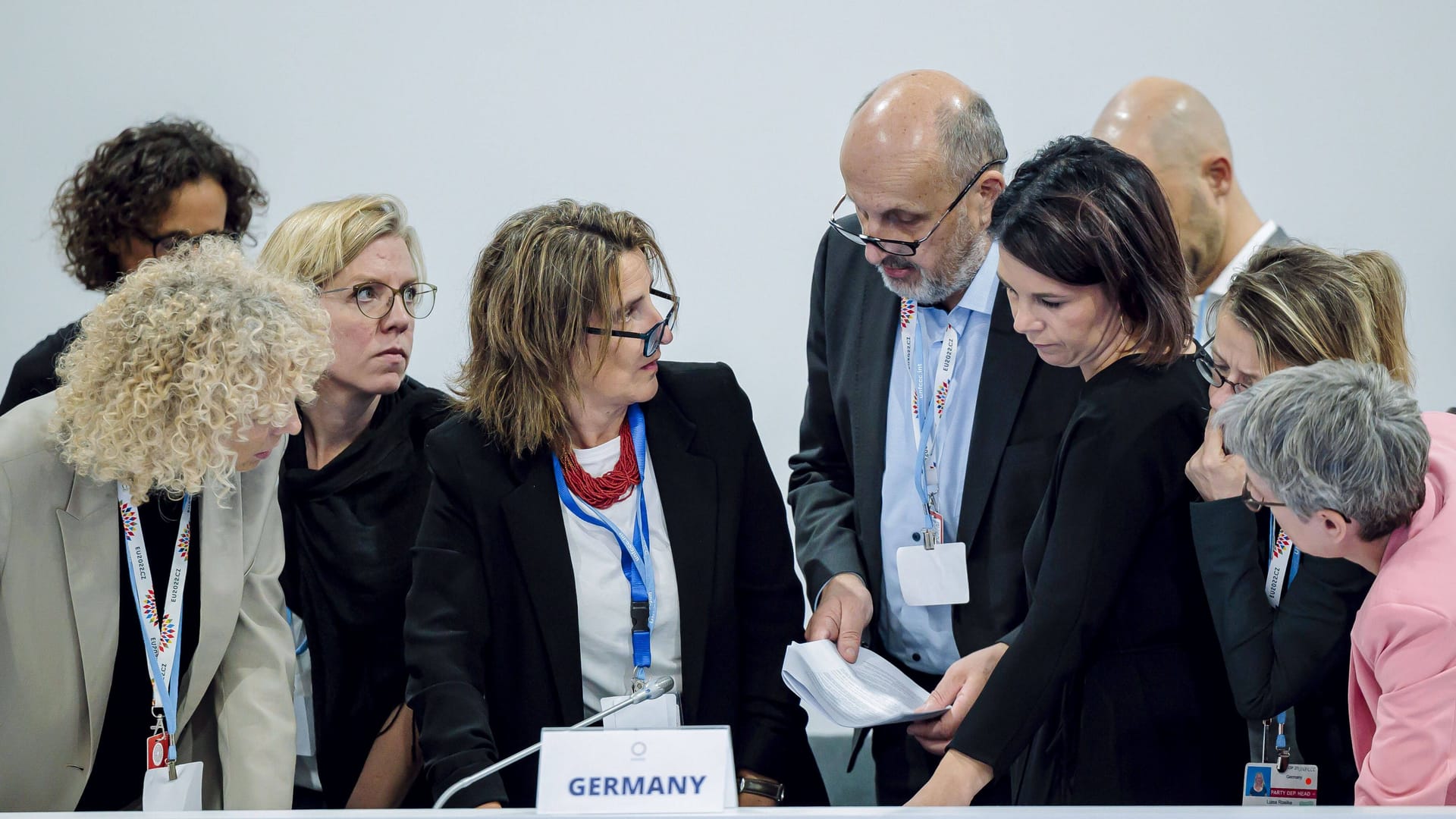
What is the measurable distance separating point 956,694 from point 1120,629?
0.29 metres

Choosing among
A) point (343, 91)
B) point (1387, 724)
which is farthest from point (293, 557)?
point (1387, 724)

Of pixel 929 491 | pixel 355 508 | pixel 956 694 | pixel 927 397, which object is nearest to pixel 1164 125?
pixel 927 397

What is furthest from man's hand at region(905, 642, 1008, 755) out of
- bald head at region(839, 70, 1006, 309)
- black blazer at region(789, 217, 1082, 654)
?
bald head at region(839, 70, 1006, 309)

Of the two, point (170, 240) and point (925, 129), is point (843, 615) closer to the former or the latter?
point (925, 129)

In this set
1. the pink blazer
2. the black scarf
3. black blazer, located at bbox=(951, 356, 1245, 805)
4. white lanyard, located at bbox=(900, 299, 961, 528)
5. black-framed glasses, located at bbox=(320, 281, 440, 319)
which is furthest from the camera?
black-framed glasses, located at bbox=(320, 281, 440, 319)

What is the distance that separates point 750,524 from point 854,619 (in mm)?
243

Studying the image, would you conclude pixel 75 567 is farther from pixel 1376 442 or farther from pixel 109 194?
pixel 1376 442

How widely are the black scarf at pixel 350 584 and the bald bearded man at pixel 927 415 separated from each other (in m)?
0.77

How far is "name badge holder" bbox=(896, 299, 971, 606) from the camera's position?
207 centimetres

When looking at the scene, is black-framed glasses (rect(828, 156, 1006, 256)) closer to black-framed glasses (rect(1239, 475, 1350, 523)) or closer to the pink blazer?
black-framed glasses (rect(1239, 475, 1350, 523))

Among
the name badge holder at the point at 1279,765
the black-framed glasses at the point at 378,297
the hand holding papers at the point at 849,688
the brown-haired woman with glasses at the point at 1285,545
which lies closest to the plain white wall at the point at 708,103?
the black-framed glasses at the point at 378,297

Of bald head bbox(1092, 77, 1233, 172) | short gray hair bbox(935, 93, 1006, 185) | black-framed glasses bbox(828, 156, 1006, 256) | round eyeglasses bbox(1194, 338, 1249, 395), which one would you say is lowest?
round eyeglasses bbox(1194, 338, 1249, 395)

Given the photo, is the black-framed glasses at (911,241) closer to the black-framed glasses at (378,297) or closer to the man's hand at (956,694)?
the man's hand at (956,694)

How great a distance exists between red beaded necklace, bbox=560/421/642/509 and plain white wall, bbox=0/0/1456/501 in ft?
4.36
